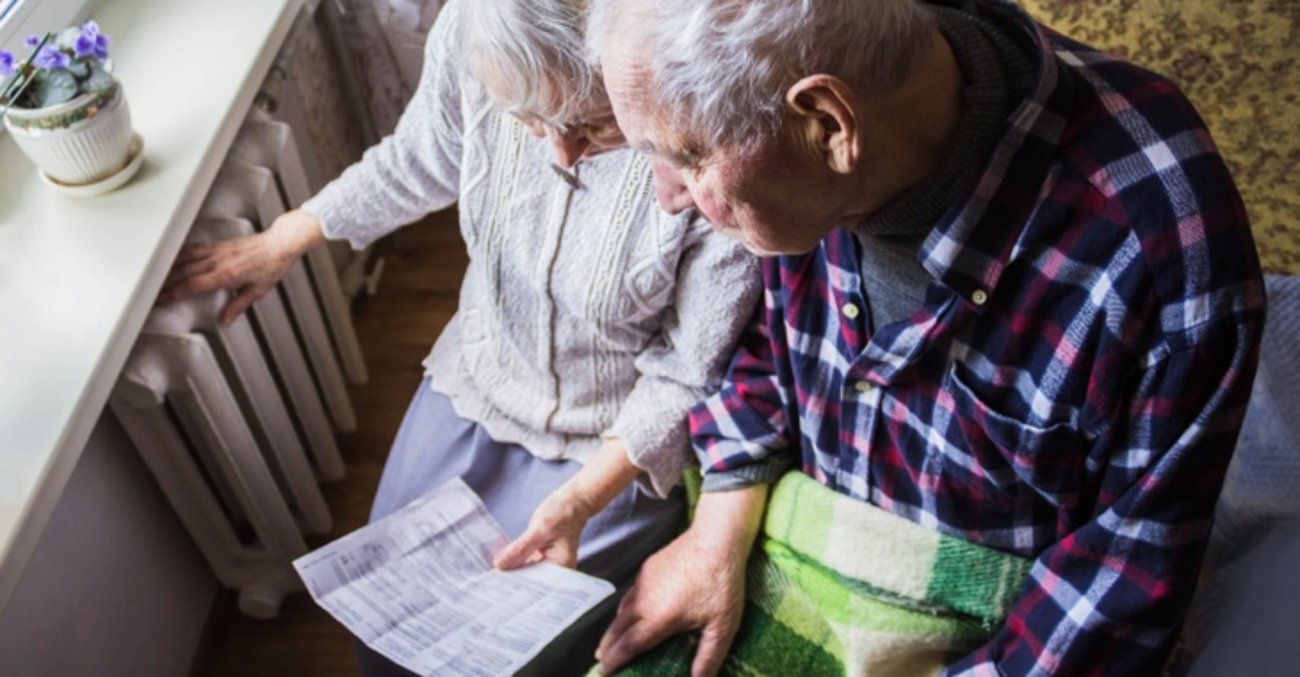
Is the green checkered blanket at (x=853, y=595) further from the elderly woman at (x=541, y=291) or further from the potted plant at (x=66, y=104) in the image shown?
the potted plant at (x=66, y=104)

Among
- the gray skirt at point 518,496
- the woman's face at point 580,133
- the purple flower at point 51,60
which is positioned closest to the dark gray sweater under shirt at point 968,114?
the woman's face at point 580,133

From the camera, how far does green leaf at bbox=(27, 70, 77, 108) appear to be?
1091 mm

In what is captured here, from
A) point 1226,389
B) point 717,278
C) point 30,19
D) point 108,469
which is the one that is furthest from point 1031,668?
point 30,19

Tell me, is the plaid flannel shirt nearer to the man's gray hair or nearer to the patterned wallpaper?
the man's gray hair

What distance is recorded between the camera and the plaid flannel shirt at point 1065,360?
79 centimetres

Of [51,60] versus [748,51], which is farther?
[51,60]

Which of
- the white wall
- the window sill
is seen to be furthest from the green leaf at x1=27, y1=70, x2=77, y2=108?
the white wall

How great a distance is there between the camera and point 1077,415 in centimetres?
89

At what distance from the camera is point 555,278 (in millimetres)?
1141

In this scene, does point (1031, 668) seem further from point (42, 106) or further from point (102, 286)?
point (42, 106)

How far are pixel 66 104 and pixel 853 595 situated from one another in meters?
0.92

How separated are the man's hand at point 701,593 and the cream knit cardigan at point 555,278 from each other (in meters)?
0.09

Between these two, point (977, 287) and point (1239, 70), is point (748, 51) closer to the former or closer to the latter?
point (977, 287)

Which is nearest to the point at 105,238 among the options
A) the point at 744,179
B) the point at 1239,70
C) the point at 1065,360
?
the point at 744,179
